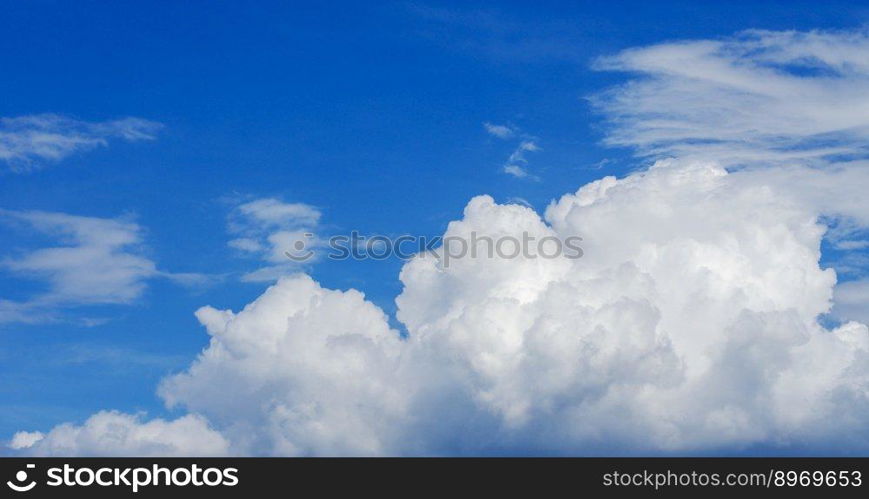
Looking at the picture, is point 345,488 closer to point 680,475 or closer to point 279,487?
point 279,487

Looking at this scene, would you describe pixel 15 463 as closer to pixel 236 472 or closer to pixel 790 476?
pixel 236 472

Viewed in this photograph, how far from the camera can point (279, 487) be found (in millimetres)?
167125

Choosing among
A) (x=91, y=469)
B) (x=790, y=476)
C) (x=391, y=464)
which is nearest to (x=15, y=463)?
(x=91, y=469)

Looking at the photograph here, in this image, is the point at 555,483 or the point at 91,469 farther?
the point at 555,483

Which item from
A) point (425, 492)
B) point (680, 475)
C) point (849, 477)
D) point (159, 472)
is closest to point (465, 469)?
point (425, 492)

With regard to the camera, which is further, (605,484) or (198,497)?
(605,484)

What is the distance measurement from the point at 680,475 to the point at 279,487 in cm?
6166

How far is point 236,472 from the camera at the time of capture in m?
164

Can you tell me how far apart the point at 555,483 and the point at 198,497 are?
55659 millimetres

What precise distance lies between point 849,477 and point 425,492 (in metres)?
66.8

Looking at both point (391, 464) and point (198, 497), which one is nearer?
point (198, 497)

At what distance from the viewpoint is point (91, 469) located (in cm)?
16025

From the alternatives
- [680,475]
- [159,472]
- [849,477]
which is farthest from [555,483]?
[159,472]

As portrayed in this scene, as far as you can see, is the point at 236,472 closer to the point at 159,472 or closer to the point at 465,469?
the point at 159,472
